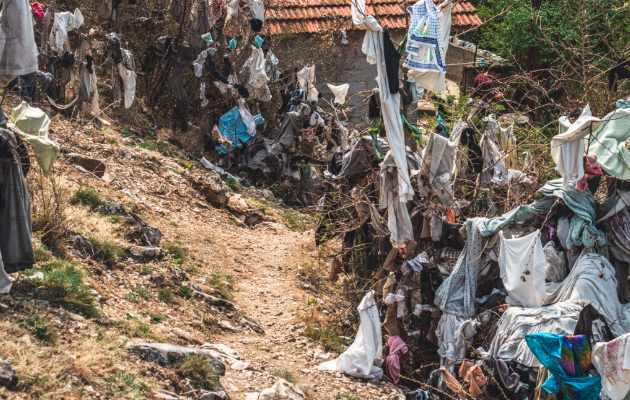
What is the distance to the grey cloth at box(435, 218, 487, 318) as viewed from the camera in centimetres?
584

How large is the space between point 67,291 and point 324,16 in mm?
10573

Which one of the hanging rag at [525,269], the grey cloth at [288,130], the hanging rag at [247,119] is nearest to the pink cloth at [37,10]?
the hanging rag at [247,119]

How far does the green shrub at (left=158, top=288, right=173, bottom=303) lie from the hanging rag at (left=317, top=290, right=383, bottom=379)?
1.72 metres

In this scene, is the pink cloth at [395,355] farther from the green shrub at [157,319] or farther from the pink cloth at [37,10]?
the pink cloth at [37,10]

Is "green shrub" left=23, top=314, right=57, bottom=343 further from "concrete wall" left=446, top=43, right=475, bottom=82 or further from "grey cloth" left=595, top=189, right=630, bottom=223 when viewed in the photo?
"concrete wall" left=446, top=43, right=475, bottom=82

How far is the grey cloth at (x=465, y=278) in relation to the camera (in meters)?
5.84

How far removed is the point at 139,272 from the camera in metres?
6.34

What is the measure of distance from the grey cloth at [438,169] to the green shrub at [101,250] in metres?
3.33

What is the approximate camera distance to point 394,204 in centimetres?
611

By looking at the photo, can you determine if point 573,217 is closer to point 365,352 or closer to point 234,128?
point 365,352

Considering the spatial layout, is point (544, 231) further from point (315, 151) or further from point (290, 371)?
point (315, 151)

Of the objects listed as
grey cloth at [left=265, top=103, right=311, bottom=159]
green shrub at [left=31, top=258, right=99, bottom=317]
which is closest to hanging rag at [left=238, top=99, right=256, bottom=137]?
grey cloth at [left=265, top=103, right=311, bottom=159]

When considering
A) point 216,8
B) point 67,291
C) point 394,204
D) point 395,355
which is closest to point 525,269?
point 394,204

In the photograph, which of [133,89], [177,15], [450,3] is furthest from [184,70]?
[450,3]
